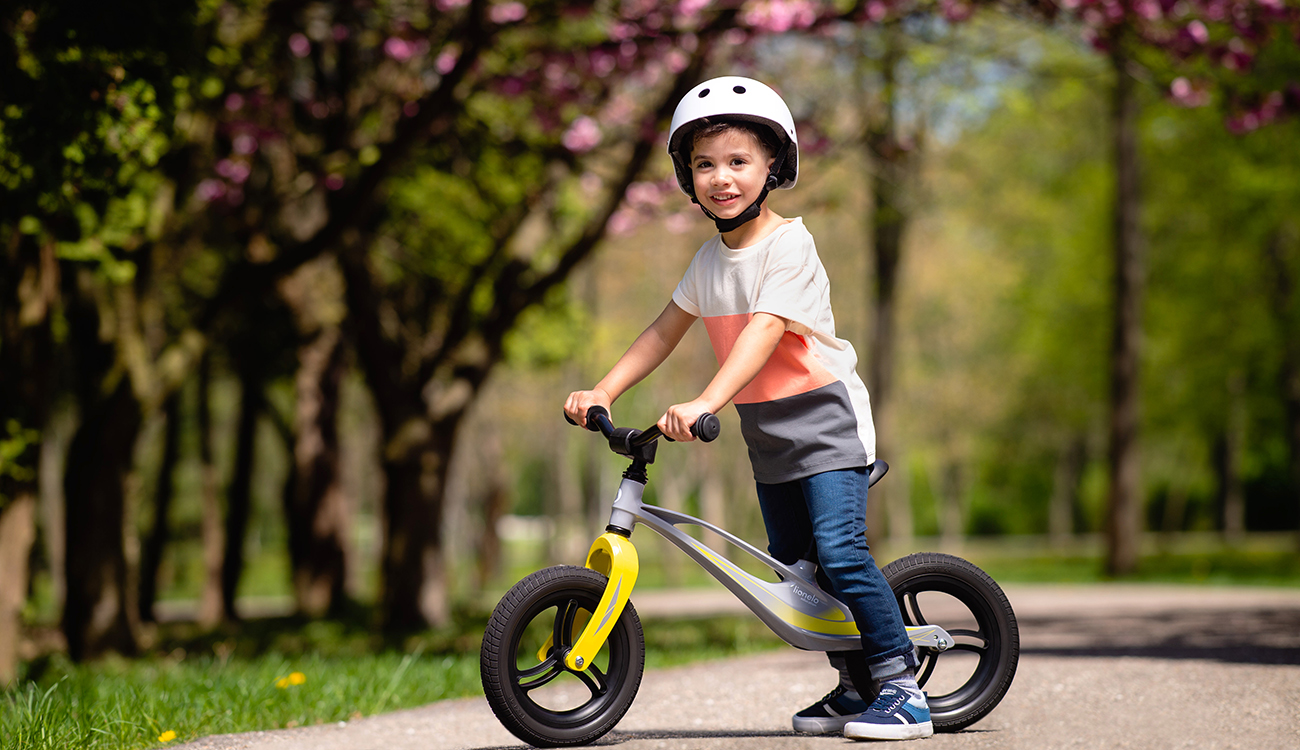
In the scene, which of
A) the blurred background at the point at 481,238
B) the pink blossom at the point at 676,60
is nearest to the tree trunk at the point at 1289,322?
the blurred background at the point at 481,238

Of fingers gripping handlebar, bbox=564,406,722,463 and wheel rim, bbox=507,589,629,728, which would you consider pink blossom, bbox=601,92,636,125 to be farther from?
wheel rim, bbox=507,589,629,728

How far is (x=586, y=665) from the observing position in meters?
3.29

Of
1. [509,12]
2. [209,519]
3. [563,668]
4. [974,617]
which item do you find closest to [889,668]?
[974,617]

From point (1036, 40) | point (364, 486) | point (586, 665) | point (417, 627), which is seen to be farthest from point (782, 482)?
point (364, 486)

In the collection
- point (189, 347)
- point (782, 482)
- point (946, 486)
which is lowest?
point (946, 486)

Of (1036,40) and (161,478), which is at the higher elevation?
(1036,40)

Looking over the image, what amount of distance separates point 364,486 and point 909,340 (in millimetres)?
20023

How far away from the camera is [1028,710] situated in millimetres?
4098

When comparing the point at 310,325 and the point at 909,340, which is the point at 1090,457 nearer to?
the point at 909,340

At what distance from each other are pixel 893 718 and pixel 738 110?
70.2 inches

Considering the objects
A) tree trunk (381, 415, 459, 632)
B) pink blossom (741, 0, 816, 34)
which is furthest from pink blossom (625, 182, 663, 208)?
pink blossom (741, 0, 816, 34)

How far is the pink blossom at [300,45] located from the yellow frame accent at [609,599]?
8369 mm

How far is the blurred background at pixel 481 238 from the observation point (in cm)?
739

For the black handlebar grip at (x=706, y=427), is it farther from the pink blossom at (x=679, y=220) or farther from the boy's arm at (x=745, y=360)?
the pink blossom at (x=679, y=220)
